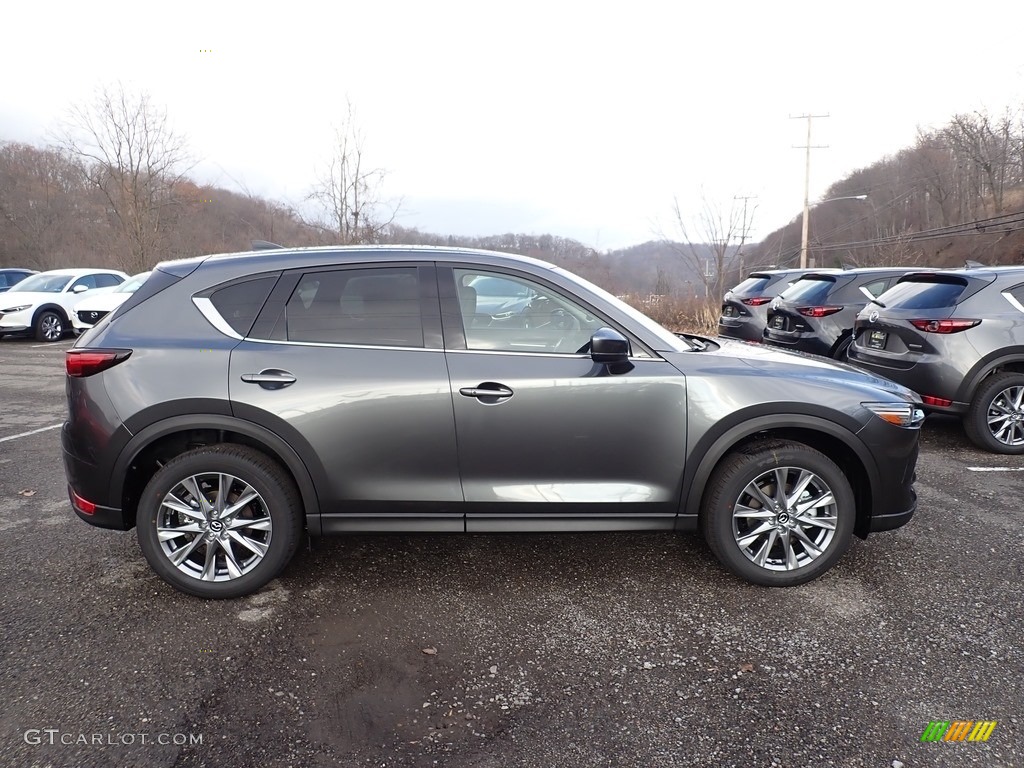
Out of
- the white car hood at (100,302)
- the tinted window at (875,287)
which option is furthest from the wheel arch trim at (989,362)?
the white car hood at (100,302)

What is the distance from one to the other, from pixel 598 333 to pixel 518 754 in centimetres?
179

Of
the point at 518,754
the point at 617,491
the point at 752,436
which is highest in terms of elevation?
the point at 752,436

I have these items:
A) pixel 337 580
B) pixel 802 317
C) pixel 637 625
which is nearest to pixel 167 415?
pixel 337 580

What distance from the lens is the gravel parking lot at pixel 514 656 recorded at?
2197 mm

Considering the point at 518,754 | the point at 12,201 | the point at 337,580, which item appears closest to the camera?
the point at 518,754

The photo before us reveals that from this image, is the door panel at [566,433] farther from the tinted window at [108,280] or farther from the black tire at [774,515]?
Answer: the tinted window at [108,280]

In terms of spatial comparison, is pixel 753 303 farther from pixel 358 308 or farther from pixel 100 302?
pixel 100 302

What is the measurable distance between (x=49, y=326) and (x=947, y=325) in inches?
689

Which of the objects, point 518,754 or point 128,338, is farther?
point 128,338

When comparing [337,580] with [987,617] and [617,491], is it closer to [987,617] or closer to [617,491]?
[617,491]

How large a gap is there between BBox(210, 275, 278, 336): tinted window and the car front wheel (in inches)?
587

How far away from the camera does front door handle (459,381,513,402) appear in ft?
9.96

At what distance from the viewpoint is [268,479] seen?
3051mm

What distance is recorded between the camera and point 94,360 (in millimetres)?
3049
